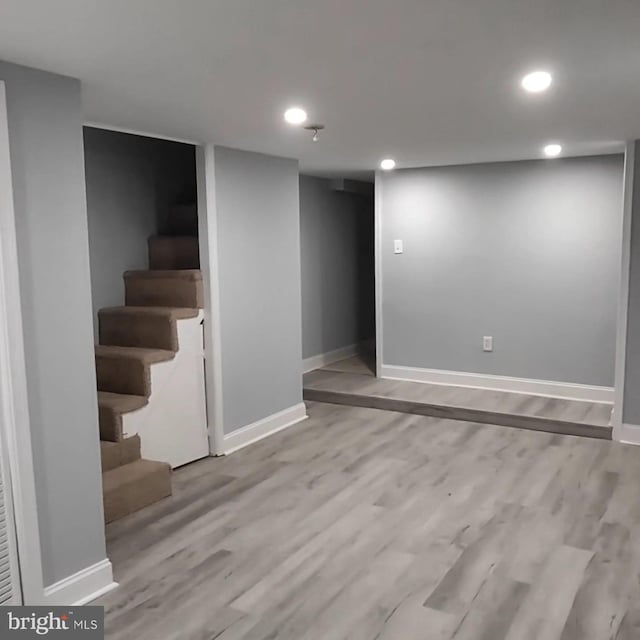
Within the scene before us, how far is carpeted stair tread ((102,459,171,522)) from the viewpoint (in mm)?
3346

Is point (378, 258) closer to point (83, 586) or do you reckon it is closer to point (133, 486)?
point (133, 486)

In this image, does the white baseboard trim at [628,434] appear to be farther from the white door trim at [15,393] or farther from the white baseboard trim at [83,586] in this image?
the white door trim at [15,393]

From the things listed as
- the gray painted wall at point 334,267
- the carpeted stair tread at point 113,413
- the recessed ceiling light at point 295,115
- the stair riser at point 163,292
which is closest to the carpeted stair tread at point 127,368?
the carpeted stair tread at point 113,413

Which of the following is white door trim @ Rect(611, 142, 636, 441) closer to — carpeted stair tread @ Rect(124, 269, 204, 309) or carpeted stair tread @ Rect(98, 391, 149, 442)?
carpeted stair tread @ Rect(124, 269, 204, 309)

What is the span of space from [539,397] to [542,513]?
2.11 metres

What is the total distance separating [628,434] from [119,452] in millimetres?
3304

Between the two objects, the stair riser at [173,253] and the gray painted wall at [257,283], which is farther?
the stair riser at [173,253]

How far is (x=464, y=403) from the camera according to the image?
5.17 metres

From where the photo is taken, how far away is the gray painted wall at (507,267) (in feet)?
16.7

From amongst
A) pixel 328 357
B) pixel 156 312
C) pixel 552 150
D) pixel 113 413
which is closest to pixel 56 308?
pixel 113 413

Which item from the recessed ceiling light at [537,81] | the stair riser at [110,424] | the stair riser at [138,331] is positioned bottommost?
the stair riser at [110,424]

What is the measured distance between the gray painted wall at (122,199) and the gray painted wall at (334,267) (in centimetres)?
177

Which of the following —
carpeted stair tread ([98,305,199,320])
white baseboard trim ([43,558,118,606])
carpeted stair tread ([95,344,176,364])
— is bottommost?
white baseboard trim ([43,558,118,606])

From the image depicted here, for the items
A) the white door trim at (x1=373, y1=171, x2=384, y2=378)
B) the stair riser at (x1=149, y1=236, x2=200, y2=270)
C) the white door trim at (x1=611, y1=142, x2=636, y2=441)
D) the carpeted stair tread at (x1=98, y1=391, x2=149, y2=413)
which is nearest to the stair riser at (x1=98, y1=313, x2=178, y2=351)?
the carpeted stair tread at (x1=98, y1=391, x2=149, y2=413)
